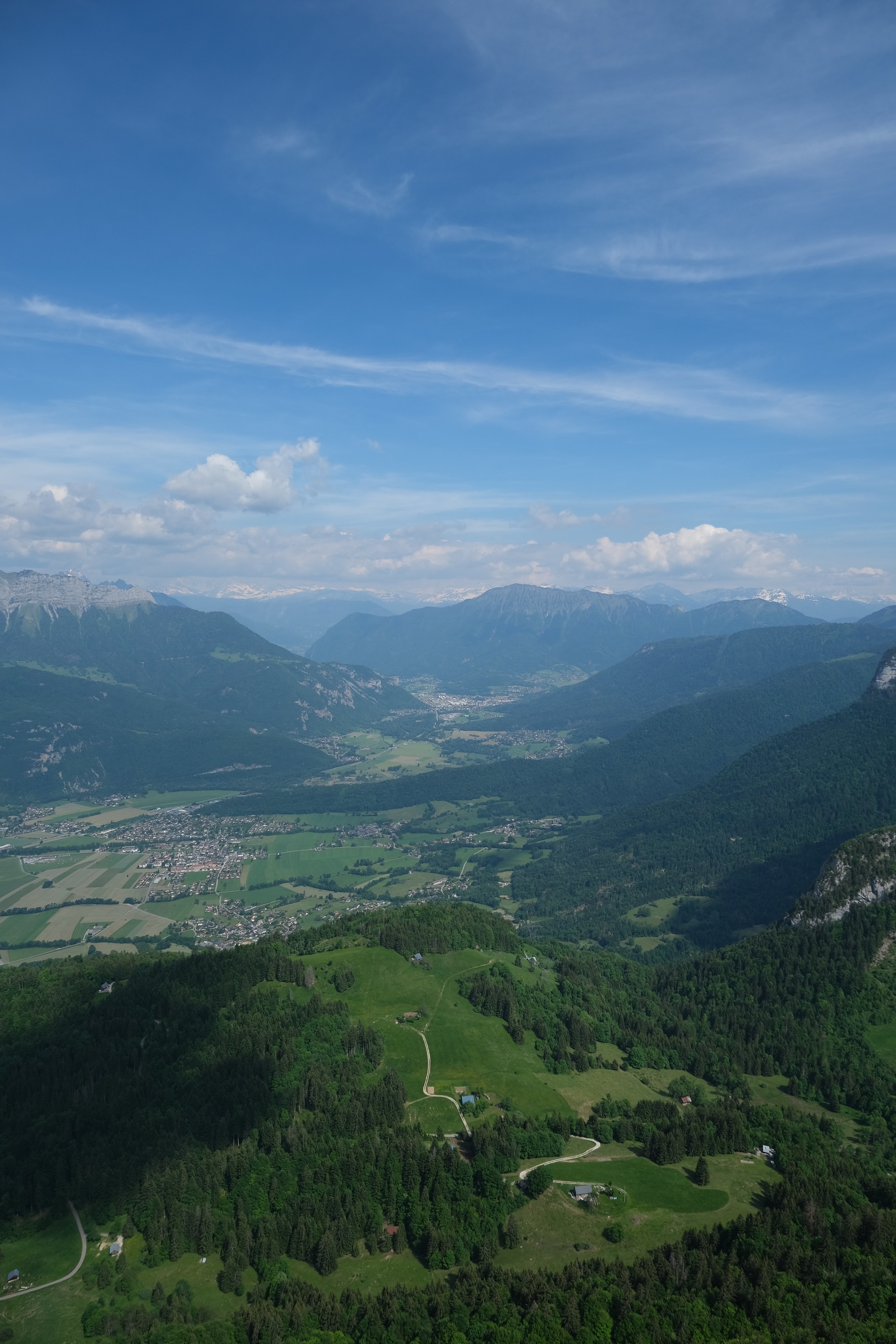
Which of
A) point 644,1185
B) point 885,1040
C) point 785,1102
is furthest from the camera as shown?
point 885,1040

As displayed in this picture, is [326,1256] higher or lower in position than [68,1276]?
higher

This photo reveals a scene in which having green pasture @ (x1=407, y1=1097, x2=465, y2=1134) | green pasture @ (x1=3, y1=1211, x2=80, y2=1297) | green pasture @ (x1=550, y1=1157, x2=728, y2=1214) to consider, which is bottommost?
green pasture @ (x1=3, y1=1211, x2=80, y2=1297)

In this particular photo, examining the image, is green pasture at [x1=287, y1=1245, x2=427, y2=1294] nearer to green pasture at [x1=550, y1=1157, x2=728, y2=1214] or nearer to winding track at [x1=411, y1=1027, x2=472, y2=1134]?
winding track at [x1=411, y1=1027, x2=472, y2=1134]

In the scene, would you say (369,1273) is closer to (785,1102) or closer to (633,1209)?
(633,1209)

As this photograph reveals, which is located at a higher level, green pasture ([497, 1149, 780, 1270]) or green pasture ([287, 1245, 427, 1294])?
green pasture ([497, 1149, 780, 1270])

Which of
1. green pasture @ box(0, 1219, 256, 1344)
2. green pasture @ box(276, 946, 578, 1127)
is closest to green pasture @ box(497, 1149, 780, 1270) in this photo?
green pasture @ box(276, 946, 578, 1127)

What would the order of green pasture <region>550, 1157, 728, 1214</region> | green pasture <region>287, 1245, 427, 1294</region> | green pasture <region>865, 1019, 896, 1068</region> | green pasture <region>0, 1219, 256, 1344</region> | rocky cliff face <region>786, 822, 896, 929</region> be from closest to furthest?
green pasture <region>0, 1219, 256, 1344</region> → green pasture <region>287, 1245, 427, 1294</region> → green pasture <region>550, 1157, 728, 1214</region> → green pasture <region>865, 1019, 896, 1068</region> → rocky cliff face <region>786, 822, 896, 929</region>

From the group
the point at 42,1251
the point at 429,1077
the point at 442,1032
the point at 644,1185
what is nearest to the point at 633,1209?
the point at 644,1185

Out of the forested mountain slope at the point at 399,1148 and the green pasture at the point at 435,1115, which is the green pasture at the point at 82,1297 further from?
the green pasture at the point at 435,1115

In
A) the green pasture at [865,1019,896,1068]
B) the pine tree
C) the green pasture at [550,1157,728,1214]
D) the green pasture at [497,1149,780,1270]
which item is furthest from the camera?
the green pasture at [865,1019,896,1068]
